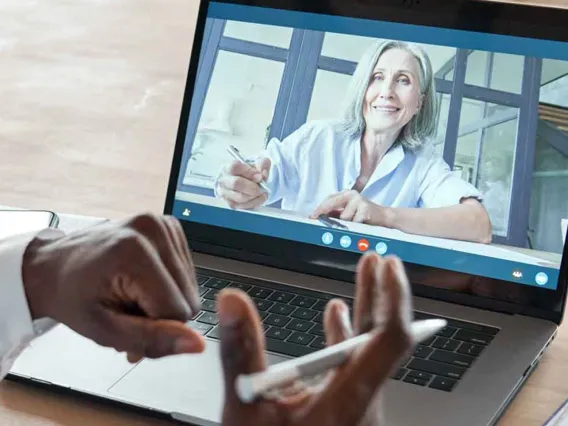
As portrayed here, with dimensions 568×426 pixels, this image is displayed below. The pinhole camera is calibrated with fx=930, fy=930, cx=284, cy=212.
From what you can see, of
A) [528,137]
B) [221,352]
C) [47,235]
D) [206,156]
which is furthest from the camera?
[206,156]

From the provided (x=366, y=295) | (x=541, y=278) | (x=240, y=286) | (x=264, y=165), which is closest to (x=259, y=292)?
(x=240, y=286)

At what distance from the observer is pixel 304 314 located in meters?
0.74

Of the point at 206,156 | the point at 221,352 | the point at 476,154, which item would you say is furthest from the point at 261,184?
the point at 221,352

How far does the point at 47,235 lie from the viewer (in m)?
0.59

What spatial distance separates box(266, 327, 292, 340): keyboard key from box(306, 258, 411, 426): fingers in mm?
313

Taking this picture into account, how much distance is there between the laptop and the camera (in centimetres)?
67

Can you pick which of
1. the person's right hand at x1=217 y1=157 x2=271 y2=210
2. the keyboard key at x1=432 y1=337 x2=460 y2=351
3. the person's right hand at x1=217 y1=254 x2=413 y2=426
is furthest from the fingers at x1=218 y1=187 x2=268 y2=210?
the person's right hand at x1=217 y1=254 x2=413 y2=426

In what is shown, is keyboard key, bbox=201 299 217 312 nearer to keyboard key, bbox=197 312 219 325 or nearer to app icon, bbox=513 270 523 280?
keyboard key, bbox=197 312 219 325

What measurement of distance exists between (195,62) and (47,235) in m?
0.33

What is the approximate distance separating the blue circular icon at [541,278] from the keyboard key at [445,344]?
0.30ft

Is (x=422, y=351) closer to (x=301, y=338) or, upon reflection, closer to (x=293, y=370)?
(x=301, y=338)

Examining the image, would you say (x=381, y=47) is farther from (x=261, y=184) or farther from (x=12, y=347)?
(x=12, y=347)

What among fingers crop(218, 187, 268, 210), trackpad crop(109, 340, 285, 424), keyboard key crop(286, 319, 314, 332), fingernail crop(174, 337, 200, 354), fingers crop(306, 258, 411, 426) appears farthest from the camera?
fingers crop(218, 187, 268, 210)

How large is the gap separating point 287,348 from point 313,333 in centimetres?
3
